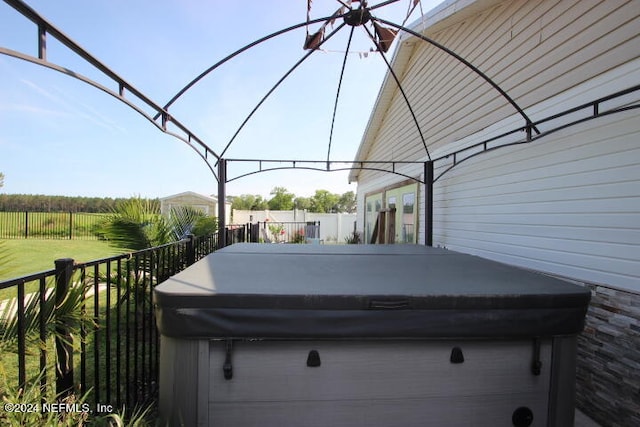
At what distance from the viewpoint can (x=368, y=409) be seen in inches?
65.3

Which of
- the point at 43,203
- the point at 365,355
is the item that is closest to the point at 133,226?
the point at 365,355

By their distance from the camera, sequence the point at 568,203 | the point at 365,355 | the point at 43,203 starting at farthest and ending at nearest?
the point at 43,203 < the point at 568,203 < the point at 365,355

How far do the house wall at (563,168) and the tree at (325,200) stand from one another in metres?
49.3

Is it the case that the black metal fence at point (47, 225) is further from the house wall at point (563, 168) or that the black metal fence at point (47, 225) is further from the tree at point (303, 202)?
the tree at point (303, 202)

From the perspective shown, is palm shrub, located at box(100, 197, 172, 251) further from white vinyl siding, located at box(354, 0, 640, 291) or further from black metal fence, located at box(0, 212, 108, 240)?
black metal fence, located at box(0, 212, 108, 240)

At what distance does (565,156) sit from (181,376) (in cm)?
359

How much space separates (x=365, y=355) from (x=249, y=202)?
52.7 meters

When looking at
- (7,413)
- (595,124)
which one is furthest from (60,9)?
(595,124)

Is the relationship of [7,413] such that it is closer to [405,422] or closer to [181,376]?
[181,376]

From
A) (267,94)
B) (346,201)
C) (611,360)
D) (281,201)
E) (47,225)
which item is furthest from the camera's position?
(346,201)

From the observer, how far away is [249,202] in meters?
52.9

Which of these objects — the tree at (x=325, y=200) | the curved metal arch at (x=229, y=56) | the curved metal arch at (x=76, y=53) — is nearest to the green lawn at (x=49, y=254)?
the curved metal arch at (x=229, y=56)

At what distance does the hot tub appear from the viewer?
1576mm

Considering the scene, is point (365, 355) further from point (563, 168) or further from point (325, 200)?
point (325, 200)
